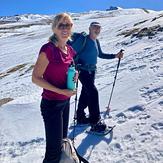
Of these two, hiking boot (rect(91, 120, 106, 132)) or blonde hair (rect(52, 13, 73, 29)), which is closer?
blonde hair (rect(52, 13, 73, 29))

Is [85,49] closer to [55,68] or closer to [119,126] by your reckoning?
[119,126]

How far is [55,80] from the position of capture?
→ 19.2 ft

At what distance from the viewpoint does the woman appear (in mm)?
5715

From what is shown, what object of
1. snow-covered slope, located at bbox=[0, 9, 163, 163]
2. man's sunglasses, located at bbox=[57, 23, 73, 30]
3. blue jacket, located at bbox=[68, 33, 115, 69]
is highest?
man's sunglasses, located at bbox=[57, 23, 73, 30]

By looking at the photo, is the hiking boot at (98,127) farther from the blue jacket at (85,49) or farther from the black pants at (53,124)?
the black pants at (53,124)

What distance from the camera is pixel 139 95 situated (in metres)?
10.4

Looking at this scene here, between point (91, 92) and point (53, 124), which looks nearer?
point (53, 124)

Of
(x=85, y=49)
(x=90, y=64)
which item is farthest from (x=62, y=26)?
(x=90, y=64)

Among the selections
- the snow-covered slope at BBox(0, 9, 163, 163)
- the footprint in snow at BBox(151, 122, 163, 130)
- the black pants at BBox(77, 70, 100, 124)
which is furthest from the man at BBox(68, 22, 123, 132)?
the footprint in snow at BBox(151, 122, 163, 130)

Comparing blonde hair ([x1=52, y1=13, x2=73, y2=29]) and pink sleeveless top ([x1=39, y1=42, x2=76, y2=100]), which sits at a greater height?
blonde hair ([x1=52, y1=13, x2=73, y2=29])

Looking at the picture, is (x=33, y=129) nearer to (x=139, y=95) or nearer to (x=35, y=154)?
(x=35, y=154)

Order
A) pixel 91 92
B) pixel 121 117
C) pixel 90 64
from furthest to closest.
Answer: pixel 121 117 → pixel 91 92 → pixel 90 64

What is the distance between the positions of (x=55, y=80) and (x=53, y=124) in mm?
662

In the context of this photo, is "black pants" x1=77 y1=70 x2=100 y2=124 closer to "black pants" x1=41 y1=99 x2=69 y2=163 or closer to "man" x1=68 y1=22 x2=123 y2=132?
"man" x1=68 y1=22 x2=123 y2=132
